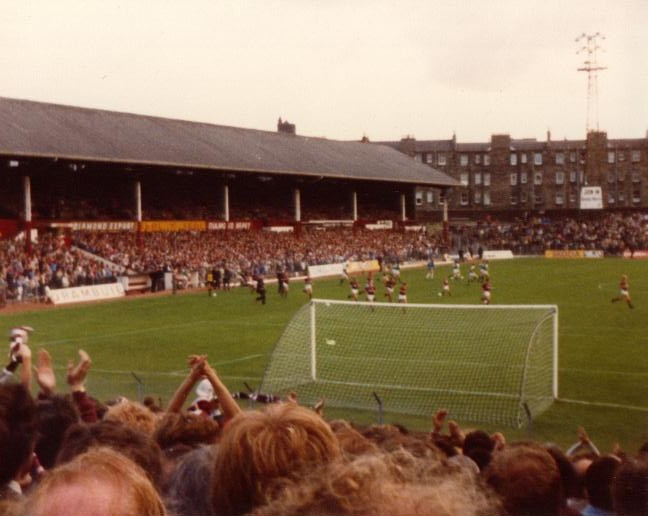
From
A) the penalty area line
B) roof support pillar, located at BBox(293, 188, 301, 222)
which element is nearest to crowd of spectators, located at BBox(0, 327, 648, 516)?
the penalty area line

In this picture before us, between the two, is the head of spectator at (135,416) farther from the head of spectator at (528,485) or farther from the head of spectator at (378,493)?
the head of spectator at (378,493)

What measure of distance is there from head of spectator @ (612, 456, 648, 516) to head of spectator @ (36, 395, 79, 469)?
3.33m

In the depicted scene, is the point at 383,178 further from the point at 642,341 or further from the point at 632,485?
the point at 632,485

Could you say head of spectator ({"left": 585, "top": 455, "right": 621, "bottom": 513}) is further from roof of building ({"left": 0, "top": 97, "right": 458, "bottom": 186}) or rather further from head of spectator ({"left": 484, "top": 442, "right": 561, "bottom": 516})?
roof of building ({"left": 0, "top": 97, "right": 458, "bottom": 186})

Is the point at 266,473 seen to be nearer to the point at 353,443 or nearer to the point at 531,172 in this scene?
the point at 353,443

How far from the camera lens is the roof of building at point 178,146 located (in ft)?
147

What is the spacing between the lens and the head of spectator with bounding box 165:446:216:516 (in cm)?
340

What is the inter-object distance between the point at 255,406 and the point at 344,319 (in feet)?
40.4

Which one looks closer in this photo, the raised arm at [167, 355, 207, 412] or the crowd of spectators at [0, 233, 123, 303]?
the raised arm at [167, 355, 207, 412]

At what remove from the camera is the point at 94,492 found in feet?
8.02

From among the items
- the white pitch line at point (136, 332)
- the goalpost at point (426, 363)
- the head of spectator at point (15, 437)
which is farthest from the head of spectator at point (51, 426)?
the white pitch line at point (136, 332)

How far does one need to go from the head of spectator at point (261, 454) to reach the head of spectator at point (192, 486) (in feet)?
0.96

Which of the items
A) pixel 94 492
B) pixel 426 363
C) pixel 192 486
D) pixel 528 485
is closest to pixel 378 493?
pixel 94 492

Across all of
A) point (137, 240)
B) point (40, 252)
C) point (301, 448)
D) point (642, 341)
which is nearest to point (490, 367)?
point (642, 341)
